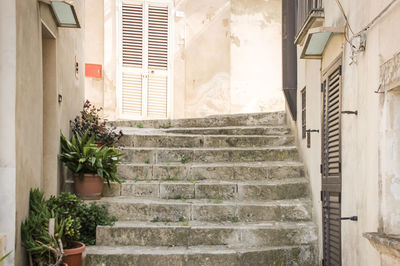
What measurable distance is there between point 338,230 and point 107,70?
7.64 m

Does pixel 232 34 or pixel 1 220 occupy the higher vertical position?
pixel 232 34

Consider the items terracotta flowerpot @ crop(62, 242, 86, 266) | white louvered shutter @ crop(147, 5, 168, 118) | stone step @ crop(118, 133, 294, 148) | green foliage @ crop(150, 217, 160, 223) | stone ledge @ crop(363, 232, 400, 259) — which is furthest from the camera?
white louvered shutter @ crop(147, 5, 168, 118)

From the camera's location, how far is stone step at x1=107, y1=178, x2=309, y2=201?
6367 millimetres

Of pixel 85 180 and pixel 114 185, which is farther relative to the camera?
pixel 114 185

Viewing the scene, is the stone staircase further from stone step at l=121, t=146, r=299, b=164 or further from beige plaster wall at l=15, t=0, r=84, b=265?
beige plaster wall at l=15, t=0, r=84, b=265

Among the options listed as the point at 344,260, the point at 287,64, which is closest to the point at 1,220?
the point at 344,260

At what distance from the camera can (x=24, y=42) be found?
4.35m

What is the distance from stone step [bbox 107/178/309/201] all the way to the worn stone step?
0.31m

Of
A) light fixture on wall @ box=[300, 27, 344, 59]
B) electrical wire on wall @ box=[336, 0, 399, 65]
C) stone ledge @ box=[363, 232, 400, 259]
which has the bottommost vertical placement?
stone ledge @ box=[363, 232, 400, 259]

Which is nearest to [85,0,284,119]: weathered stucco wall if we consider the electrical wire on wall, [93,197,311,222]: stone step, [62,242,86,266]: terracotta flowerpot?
[93,197,311,222]: stone step

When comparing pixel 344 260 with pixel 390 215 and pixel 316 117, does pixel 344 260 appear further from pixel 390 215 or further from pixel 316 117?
pixel 316 117

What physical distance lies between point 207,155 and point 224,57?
192 inches

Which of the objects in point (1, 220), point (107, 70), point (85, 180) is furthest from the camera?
point (107, 70)

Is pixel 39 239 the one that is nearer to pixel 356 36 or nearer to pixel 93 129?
pixel 93 129
